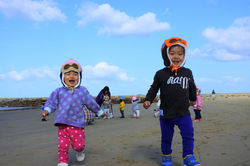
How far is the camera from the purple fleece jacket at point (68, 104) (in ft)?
13.2

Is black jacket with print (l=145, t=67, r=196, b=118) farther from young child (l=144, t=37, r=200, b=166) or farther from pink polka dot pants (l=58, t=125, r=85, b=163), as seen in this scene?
pink polka dot pants (l=58, t=125, r=85, b=163)

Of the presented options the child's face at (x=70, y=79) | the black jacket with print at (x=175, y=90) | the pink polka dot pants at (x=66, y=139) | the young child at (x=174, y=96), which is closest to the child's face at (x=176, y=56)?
the young child at (x=174, y=96)

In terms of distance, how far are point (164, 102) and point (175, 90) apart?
0.85ft

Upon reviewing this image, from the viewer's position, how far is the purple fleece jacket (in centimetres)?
402

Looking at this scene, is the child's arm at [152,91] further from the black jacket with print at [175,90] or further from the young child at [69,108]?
the young child at [69,108]

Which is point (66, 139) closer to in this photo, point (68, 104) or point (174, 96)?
point (68, 104)

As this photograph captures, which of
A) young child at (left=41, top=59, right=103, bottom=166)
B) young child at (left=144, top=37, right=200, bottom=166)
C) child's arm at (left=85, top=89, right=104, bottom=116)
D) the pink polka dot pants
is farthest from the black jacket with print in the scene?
the pink polka dot pants

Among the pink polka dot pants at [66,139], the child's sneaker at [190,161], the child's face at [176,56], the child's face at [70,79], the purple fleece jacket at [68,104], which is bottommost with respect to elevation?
the child's sneaker at [190,161]

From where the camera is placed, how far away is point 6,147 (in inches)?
229

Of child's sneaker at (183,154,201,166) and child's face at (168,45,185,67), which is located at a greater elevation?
child's face at (168,45,185,67)

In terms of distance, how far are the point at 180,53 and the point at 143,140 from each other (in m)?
2.71

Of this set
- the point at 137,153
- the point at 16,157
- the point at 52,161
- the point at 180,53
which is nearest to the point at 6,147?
the point at 16,157

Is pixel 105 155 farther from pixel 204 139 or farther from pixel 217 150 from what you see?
pixel 204 139

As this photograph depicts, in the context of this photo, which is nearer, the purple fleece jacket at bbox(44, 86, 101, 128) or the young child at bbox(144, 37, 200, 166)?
the young child at bbox(144, 37, 200, 166)
